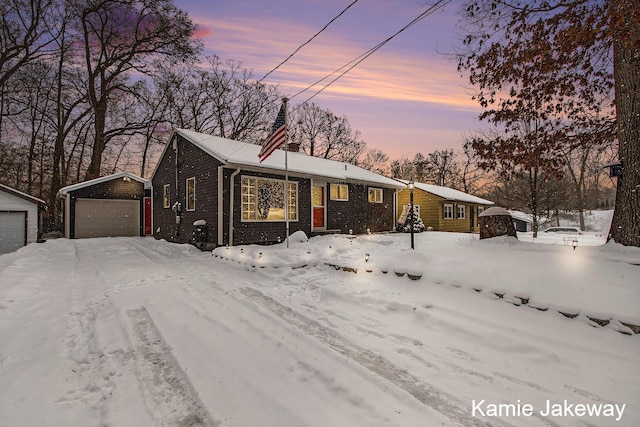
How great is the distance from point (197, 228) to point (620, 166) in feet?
39.8

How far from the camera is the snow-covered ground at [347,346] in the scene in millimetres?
2424

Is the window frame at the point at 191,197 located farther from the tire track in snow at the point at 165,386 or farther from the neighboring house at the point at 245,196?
the tire track in snow at the point at 165,386

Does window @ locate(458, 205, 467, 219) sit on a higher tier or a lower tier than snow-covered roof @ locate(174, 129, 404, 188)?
lower

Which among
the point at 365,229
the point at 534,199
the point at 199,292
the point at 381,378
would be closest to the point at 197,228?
the point at 199,292

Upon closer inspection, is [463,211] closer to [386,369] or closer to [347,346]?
[347,346]

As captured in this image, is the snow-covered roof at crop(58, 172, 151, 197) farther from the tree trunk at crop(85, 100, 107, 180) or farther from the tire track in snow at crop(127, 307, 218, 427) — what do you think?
the tire track in snow at crop(127, 307, 218, 427)

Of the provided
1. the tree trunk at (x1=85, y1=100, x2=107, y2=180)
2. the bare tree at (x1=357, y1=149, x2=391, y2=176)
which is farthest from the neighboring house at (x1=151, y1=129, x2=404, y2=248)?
the bare tree at (x1=357, y1=149, x2=391, y2=176)

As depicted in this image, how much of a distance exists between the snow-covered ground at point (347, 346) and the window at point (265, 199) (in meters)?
5.44

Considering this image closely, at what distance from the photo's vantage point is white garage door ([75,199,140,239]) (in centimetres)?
1666

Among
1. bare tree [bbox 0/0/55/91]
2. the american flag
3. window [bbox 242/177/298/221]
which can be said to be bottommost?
window [bbox 242/177/298/221]

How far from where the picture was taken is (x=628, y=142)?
5293 mm

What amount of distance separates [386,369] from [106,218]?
19.6 metres

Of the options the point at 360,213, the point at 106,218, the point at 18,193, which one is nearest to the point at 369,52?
the point at 360,213

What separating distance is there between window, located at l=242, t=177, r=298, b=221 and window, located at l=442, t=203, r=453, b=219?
14054 millimetres
